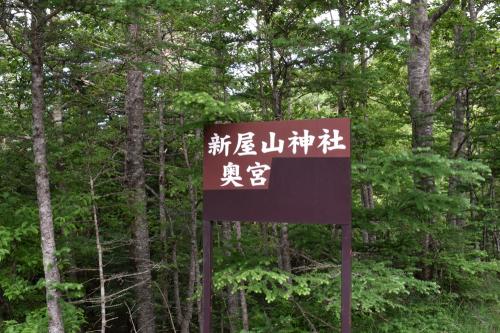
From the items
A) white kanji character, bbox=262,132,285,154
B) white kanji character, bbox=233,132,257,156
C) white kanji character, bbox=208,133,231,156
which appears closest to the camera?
white kanji character, bbox=262,132,285,154

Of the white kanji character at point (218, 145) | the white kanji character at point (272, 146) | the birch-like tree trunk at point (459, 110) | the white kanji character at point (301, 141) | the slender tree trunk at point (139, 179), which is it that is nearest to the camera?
the white kanji character at point (301, 141)

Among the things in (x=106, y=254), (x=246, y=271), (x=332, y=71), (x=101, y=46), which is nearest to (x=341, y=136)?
(x=246, y=271)

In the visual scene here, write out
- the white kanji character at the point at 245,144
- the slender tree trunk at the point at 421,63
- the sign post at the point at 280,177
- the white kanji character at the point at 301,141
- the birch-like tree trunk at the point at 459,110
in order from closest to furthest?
1. the sign post at the point at 280,177
2. the white kanji character at the point at 301,141
3. the white kanji character at the point at 245,144
4. the slender tree trunk at the point at 421,63
5. the birch-like tree trunk at the point at 459,110

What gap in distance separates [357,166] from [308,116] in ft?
8.33

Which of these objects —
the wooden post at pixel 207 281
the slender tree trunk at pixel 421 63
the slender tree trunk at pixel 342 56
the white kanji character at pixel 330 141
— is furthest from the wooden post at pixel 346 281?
the slender tree trunk at pixel 421 63

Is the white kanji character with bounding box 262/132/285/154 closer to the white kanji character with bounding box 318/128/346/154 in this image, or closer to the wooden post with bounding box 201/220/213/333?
the white kanji character with bounding box 318/128/346/154

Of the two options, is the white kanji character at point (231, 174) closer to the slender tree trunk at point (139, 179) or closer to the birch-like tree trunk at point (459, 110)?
the slender tree trunk at point (139, 179)

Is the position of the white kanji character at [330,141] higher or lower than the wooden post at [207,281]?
higher

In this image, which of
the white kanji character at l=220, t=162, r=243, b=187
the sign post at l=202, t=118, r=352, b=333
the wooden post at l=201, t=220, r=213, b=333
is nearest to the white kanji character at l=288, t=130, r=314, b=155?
the sign post at l=202, t=118, r=352, b=333

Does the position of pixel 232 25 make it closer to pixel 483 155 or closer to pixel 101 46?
pixel 101 46

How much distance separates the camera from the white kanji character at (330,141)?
4012 mm

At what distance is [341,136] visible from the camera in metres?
4.00

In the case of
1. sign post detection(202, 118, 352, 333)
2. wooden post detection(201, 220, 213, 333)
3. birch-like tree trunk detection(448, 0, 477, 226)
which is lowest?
wooden post detection(201, 220, 213, 333)

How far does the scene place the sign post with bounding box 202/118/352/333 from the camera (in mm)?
3967
